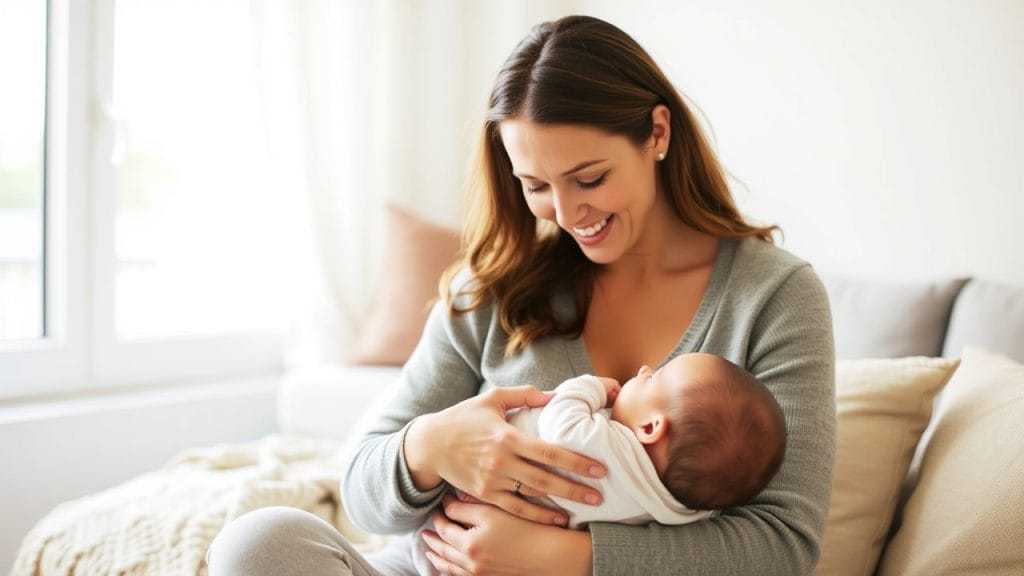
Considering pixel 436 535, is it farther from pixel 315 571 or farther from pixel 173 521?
pixel 173 521

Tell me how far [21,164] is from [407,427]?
1543 mm

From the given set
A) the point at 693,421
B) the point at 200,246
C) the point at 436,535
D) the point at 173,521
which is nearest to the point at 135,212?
the point at 200,246

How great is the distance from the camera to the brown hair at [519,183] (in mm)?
1442

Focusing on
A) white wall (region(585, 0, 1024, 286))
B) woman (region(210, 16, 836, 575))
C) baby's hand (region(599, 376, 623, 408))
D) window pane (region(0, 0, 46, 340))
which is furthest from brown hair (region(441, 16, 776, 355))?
window pane (region(0, 0, 46, 340))

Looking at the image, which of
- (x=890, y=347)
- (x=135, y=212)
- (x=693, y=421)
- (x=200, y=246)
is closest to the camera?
(x=693, y=421)

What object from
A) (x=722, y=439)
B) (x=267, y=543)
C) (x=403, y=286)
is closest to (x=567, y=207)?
(x=722, y=439)

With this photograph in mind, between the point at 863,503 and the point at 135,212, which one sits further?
the point at 135,212

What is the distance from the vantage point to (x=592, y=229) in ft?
4.97

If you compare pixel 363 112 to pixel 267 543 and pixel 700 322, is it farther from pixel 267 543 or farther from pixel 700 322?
pixel 267 543

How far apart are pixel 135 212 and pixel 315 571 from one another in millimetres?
1734

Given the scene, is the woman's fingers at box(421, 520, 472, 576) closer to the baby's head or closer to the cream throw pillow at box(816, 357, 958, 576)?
the baby's head

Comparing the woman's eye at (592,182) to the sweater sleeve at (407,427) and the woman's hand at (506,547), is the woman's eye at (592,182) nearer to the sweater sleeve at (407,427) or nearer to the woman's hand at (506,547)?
the sweater sleeve at (407,427)

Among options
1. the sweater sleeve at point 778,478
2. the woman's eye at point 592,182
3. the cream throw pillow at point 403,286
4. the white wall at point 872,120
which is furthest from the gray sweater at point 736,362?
the cream throw pillow at point 403,286

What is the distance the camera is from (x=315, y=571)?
4.08ft
